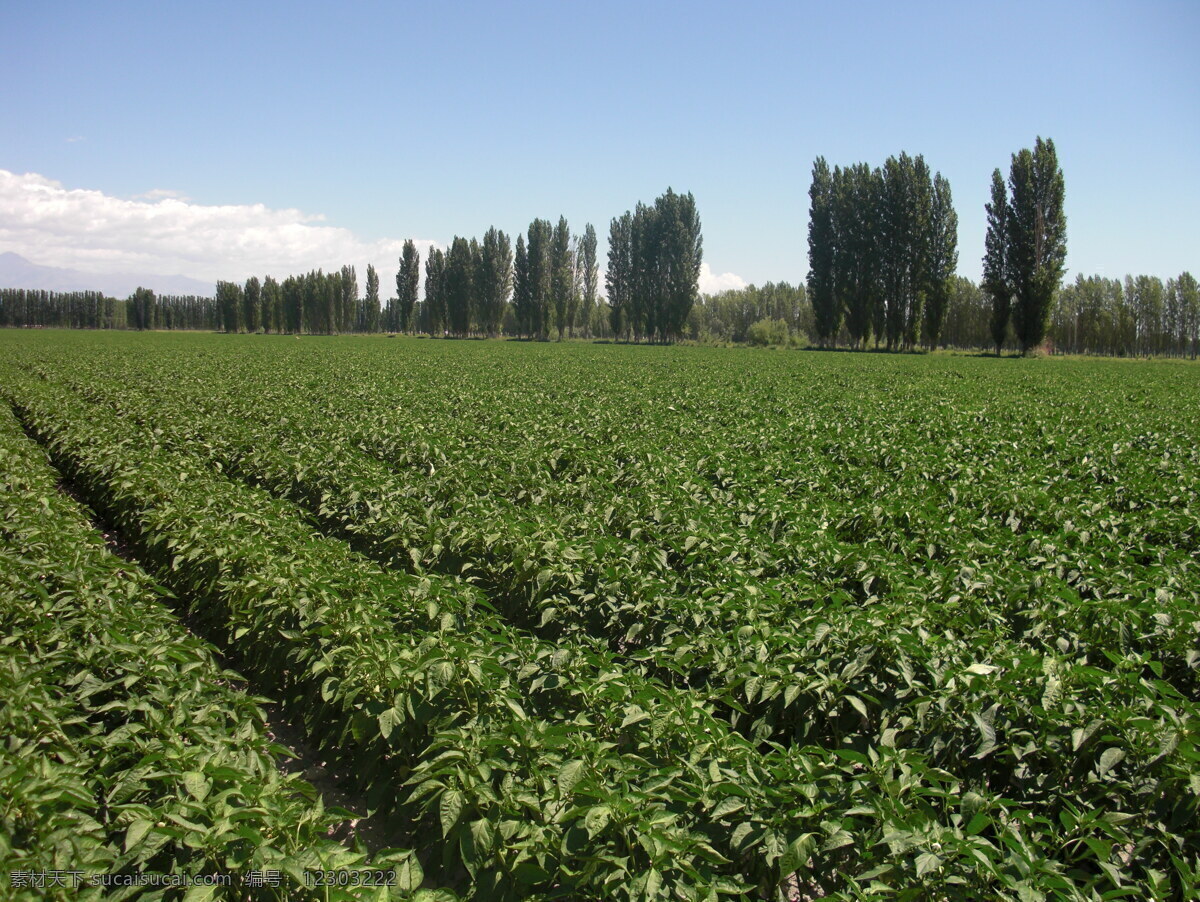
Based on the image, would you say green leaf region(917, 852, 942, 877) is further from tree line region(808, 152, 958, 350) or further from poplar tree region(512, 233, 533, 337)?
poplar tree region(512, 233, 533, 337)

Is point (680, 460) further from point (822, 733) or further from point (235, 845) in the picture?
point (235, 845)

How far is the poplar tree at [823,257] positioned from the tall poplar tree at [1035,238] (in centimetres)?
1503

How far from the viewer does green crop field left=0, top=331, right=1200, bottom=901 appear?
9.20 feet

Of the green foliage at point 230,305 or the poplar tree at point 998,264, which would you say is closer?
the poplar tree at point 998,264

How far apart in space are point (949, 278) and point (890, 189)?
9797mm

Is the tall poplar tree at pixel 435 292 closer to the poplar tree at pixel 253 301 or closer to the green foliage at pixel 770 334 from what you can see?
the poplar tree at pixel 253 301

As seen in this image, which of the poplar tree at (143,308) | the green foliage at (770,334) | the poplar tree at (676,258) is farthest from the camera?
the poplar tree at (143,308)

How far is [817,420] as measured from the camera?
14820 mm

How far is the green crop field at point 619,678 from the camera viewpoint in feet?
9.20

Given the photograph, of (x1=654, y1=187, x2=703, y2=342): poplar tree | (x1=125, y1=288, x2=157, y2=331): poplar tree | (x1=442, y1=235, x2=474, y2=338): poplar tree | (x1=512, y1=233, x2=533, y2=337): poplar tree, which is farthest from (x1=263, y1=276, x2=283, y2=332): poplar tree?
(x1=654, y1=187, x2=703, y2=342): poplar tree

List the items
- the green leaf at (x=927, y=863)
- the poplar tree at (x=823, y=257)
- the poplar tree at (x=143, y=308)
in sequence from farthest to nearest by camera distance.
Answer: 1. the poplar tree at (x=143, y=308)
2. the poplar tree at (x=823, y=257)
3. the green leaf at (x=927, y=863)

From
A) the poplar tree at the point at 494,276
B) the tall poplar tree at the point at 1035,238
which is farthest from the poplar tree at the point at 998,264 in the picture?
the poplar tree at the point at 494,276

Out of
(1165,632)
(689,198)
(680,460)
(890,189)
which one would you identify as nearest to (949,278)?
(890,189)

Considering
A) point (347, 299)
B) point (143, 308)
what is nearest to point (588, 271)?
point (347, 299)
